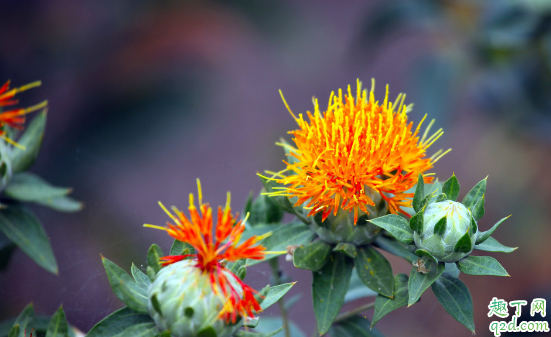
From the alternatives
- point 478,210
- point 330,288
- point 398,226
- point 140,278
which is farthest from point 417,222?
point 140,278

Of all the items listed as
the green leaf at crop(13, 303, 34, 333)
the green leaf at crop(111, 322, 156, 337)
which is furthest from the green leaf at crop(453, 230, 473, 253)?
the green leaf at crop(13, 303, 34, 333)

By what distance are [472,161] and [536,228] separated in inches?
26.0

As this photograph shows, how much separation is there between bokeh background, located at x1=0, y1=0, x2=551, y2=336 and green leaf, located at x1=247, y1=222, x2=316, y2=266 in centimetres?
11

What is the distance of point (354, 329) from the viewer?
142 cm

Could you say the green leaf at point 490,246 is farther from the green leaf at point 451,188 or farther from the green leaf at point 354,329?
the green leaf at point 354,329

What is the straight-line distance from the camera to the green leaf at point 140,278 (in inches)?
43.0

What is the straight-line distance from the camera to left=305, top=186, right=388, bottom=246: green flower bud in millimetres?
1239

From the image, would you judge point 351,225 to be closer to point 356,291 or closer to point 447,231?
point 447,231

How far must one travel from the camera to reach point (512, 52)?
234 cm

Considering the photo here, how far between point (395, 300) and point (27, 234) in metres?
1.03

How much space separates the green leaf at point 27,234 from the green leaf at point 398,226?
2.91ft

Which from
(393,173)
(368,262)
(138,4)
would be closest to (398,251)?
Answer: (368,262)

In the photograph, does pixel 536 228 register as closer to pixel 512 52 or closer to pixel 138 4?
pixel 512 52

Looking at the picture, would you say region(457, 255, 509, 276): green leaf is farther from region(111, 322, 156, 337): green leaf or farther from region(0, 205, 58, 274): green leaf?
region(0, 205, 58, 274): green leaf
